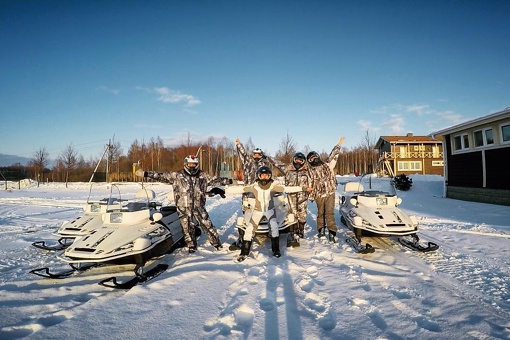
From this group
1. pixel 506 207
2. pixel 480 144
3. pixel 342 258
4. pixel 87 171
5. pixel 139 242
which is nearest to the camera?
pixel 139 242

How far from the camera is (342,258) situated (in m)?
5.27

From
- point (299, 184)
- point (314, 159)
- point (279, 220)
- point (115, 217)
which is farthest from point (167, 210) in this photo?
point (314, 159)

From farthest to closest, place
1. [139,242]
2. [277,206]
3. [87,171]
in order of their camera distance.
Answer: [87,171] → [277,206] → [139,242]

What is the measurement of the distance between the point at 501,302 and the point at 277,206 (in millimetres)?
3860

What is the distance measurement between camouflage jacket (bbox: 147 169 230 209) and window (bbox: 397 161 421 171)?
39.7 metres

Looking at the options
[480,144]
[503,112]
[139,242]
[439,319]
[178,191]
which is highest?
[503,112]

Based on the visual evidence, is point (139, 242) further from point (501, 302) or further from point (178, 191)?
point (501, 302)

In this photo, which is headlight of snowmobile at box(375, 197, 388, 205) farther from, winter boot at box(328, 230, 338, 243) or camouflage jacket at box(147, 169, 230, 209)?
camouflage jacket at box(147, 169, 230, 209)

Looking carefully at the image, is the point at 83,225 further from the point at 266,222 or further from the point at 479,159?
the point at 479,159

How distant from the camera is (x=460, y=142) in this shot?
16.1 metres

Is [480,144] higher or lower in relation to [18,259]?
higher

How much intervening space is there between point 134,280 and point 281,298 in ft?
7.16

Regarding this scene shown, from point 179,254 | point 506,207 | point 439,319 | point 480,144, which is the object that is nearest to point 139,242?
point 179,254

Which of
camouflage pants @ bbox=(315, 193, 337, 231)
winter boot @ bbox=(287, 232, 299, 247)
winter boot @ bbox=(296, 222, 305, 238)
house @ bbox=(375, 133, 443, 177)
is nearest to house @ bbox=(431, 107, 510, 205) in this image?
camouflage pants @ bbox=(315, 193, 337, 231)
